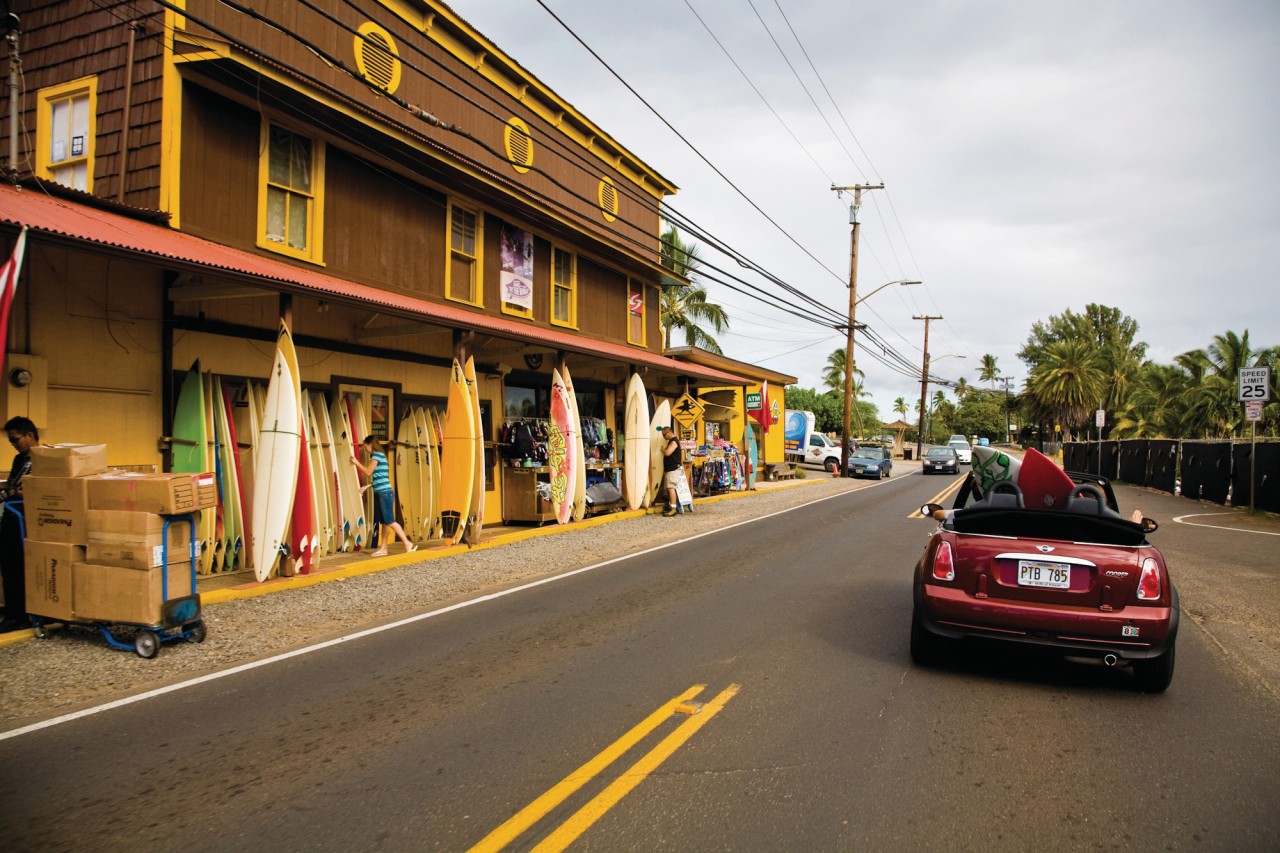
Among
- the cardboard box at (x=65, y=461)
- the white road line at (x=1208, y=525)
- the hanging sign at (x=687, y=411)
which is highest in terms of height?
the hanging sign at (x=687, y=411)

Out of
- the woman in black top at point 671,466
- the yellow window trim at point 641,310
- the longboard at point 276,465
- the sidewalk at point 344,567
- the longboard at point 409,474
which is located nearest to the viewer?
the sidewalk at point 344,567

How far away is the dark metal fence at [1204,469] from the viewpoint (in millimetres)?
17406

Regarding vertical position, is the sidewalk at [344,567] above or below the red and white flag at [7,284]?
below

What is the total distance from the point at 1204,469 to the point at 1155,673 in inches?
803

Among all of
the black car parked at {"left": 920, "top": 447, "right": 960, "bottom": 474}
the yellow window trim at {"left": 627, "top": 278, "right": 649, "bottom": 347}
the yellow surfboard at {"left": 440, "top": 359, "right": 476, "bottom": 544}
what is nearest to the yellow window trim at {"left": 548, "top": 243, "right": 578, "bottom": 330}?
the yellow window trim at {"left": 627, "top": 278, "right": 649, "bottom": 347}

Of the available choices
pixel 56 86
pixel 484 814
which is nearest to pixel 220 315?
pixel 56 86

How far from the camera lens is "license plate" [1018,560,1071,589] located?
4.89 metres

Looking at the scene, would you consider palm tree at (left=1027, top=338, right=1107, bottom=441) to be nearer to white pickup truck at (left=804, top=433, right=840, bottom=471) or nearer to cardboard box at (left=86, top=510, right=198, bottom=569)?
white pickup truck at (left=804, top=433, right=840, bottom=471)

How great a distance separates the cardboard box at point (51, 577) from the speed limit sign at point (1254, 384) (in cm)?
1997

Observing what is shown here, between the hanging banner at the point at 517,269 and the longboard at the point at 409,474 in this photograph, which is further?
the hanging banner at the point at 517,269

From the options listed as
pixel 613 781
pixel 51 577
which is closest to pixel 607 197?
pixel 51 577

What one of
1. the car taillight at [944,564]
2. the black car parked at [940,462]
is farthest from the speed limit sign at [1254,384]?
the black car parked at [940,462]

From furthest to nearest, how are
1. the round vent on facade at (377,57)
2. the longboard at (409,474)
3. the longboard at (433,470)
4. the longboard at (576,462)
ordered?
the longboard at (576,462)
the longboard at (433,470)
the round vent on facade at (377,57)
the longboard at (409,474)

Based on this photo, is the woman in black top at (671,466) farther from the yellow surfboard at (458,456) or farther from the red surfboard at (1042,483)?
the red surfboard at (1042,483)
